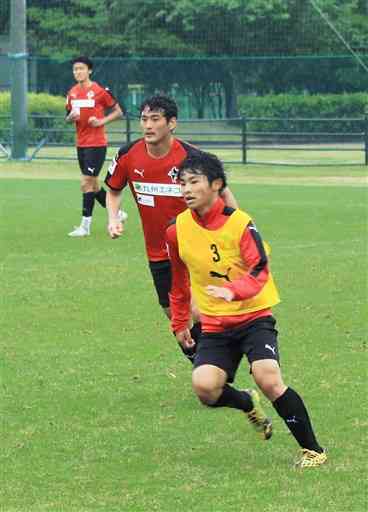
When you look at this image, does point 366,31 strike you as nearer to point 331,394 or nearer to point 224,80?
point 224,80

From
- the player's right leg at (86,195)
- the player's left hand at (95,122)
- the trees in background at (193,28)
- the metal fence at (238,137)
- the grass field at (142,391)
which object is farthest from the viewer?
the trees in background at (193,28)

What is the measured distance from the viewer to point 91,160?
1772 cm

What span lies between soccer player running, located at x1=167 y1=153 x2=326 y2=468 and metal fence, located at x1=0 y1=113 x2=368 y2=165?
24.6 metres

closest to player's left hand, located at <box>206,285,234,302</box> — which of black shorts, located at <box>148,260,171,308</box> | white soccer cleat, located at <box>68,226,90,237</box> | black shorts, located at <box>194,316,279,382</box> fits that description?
black shorts, located at <box>194,316,279,382</box>

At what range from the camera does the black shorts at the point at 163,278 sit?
28.6ft

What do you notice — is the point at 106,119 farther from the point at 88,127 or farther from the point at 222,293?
the point at 222,293

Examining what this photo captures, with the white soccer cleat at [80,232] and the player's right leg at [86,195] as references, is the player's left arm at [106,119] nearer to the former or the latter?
the player's right leg at [86,195]

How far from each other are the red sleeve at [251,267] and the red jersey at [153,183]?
166 centimetres

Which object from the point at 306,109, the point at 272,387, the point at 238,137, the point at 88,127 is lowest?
the point at 238,137

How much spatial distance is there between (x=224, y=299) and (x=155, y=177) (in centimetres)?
207

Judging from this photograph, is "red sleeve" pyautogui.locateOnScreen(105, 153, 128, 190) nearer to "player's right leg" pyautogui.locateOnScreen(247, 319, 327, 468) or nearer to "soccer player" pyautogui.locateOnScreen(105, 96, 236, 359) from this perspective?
"soccer player" pyautogui.locateOnScreen(105, 96, 236, 359)

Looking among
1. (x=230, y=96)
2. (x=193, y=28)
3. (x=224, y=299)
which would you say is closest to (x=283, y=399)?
(x=224, y=299)

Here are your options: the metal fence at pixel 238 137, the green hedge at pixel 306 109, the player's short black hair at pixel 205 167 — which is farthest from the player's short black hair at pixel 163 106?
the green hedge at pixel 306 109

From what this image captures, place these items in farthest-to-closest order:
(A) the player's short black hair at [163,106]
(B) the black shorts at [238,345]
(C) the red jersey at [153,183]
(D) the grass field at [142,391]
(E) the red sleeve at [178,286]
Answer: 1. (C) the red jersey at [153,183]
2. (A) the player's short black hair at [163,106]
3. (E) the red sleeve at [178,286]
4. (B) the black shorts at [238,345]
5. (D) the grass field at [142,391]
